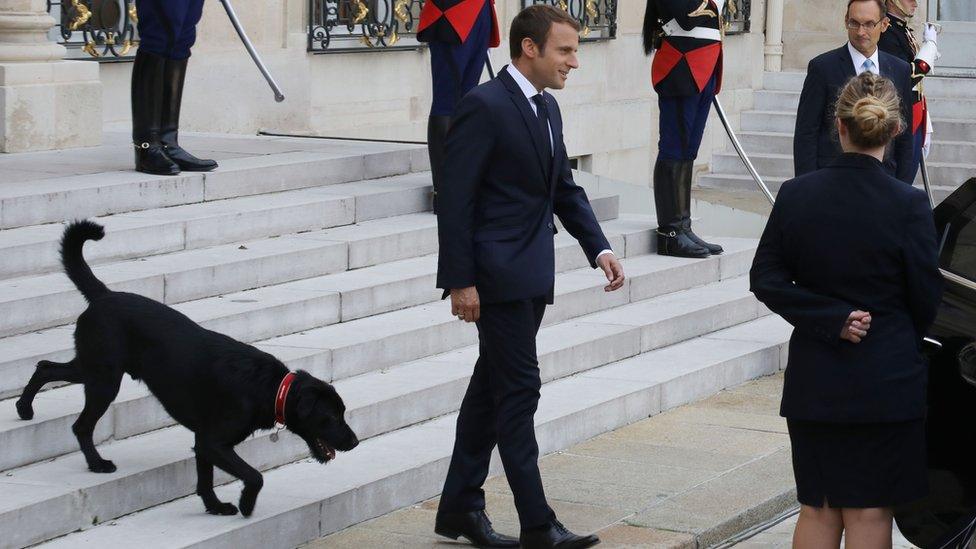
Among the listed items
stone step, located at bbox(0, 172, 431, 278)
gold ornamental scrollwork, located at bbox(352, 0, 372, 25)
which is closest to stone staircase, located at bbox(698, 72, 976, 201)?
gold ornamental scrollwork, located at bbox(352, 0, 372, 25)

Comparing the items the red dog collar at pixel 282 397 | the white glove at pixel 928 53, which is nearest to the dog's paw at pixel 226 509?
the red dog collar at pixel 282 397

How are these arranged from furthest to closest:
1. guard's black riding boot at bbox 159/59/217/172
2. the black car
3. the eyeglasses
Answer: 1. guard's black riding boot at bbox 159/59/217/172
2. the eyeglasses
3. the black car

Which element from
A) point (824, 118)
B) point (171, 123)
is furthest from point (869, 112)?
point (171, 123)

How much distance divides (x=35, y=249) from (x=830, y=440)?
387 centimetres

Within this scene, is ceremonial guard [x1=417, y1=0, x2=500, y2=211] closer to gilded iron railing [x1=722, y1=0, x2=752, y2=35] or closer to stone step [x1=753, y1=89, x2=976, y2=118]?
stone step [x1=753, y1=89, x2=976, y2=118]

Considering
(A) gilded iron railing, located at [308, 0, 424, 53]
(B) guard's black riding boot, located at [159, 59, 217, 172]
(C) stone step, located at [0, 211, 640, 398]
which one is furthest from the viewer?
(A) gilded iron railing, located at [308, 0, 424, 53]

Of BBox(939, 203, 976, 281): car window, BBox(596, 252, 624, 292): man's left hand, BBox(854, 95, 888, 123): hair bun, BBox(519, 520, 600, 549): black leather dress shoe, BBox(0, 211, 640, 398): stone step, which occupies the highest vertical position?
BBox(854, 95, 888, 123): hair bun

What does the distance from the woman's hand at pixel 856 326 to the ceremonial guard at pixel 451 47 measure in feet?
15.7

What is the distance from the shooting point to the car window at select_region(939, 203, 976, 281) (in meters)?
5.45

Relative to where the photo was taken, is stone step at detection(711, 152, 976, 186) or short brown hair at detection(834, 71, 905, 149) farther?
stone step at detection(711, 152, 976, 186)

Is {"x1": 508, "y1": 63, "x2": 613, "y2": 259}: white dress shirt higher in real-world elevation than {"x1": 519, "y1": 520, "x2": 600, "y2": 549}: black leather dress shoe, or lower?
higher

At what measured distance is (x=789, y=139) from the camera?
17.9 metres

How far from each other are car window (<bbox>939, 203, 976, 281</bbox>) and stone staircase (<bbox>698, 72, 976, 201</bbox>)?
11.1m

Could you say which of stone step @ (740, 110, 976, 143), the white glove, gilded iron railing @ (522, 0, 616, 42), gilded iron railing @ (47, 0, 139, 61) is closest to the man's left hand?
the white glove
